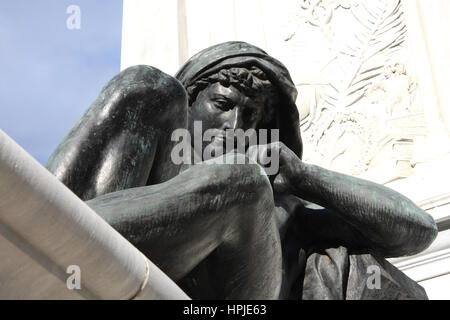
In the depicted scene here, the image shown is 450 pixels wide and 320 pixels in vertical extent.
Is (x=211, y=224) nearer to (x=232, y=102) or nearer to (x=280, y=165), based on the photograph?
(x=280, y=165)

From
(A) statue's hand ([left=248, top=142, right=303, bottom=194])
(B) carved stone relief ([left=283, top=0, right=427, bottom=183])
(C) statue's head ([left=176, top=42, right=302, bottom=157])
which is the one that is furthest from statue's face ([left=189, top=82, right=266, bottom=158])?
(B) carved stone relief ([left=283, top=0, right=427, bottom=183])

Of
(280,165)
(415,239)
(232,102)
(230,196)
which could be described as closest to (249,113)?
(232,102)

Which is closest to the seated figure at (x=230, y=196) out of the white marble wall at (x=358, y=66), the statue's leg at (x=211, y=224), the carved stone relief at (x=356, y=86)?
the statue's leg at (x=211, y=224)

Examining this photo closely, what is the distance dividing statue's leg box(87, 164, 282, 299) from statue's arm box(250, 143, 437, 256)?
0.29 metres

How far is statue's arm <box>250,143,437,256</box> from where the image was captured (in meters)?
2.15

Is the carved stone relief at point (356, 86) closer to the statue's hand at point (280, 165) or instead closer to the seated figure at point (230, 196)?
→ the seated figure at point (230, 196)

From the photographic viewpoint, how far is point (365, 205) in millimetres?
2150

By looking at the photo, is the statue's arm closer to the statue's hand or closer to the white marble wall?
the statue's hand

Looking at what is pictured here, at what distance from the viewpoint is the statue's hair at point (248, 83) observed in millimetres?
2404

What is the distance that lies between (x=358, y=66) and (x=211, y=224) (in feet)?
9.66

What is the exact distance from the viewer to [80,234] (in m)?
1.25

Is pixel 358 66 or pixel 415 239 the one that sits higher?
pixel 358 66

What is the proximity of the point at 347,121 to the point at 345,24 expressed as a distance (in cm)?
60

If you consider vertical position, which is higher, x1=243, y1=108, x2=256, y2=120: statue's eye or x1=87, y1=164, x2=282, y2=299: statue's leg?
x1=243, y1=108, x2=256, y2=120: statue's eye
